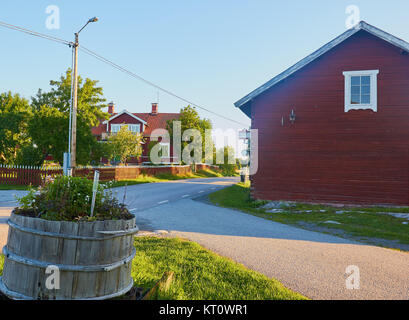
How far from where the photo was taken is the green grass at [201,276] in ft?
13.7

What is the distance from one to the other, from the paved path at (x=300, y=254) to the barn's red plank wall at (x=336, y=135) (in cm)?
523

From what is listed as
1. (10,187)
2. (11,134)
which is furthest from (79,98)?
(10,187)

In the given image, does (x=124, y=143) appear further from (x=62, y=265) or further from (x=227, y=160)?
(x=62, y=265)

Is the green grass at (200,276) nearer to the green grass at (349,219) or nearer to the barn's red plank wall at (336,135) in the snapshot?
the green grass at (349,219)

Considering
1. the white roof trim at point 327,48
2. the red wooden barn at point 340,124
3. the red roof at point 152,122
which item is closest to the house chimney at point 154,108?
the red roof at point 152,122

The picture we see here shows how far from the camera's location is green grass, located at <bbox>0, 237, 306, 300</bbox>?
418cm

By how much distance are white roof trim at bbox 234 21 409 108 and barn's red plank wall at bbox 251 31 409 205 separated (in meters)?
0.42

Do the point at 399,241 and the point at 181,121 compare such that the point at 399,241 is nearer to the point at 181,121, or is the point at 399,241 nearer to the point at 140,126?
the point at 181,121

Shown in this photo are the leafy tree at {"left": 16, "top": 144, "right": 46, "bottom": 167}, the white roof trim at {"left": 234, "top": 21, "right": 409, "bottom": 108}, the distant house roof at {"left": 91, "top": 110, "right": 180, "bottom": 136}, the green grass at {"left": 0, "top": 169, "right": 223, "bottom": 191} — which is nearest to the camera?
the white roof trim at {"left": 234, "top": 21, "right": 409, "bottom": 108}

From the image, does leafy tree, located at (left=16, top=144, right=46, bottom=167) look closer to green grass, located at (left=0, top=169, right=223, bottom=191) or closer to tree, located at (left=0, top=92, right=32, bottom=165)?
green grass, located at (left=0, top=169, right=223, bottom=191)

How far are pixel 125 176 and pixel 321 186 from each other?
1893 centimetres

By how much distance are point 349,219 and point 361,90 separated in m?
6.45

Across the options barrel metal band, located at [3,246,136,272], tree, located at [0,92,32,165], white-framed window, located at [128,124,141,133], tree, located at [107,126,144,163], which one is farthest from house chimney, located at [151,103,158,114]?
barrel metal band, located at [3,246,136,272]

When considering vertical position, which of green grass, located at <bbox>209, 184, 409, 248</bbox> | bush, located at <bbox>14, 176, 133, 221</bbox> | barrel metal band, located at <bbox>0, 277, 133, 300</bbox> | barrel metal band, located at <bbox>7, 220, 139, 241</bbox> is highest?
bush, located at <bbox>14, 176, 133, 221</bbox>
